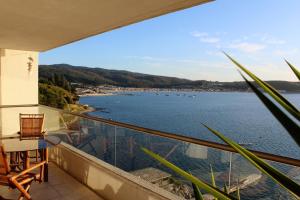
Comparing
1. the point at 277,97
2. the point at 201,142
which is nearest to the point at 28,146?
the point at 201,142

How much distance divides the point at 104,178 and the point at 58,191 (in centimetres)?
89

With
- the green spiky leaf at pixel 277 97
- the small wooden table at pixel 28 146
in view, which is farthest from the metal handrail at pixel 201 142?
the green spiky leaf at pixel 277 97

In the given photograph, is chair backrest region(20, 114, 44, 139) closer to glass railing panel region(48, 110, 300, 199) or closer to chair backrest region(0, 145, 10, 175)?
glass railing panel region(48, 110, 300, 199)

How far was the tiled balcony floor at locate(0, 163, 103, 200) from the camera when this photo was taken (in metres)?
4.03

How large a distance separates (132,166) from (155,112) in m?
66.9

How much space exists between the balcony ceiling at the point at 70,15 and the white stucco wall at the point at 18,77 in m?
1.34

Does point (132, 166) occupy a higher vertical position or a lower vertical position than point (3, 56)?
lower

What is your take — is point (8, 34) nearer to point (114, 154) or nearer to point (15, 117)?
point (15, 117)

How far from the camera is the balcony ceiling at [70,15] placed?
322 cm

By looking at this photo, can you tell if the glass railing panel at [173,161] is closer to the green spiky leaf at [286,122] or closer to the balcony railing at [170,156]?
the balcony railing at [170,156]

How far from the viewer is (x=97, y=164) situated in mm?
4172

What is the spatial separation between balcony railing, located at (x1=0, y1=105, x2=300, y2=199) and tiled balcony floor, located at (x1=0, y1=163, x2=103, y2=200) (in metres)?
0.57

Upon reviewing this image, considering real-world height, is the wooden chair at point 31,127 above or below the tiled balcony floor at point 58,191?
above

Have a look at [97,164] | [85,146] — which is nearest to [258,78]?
[97,164]
